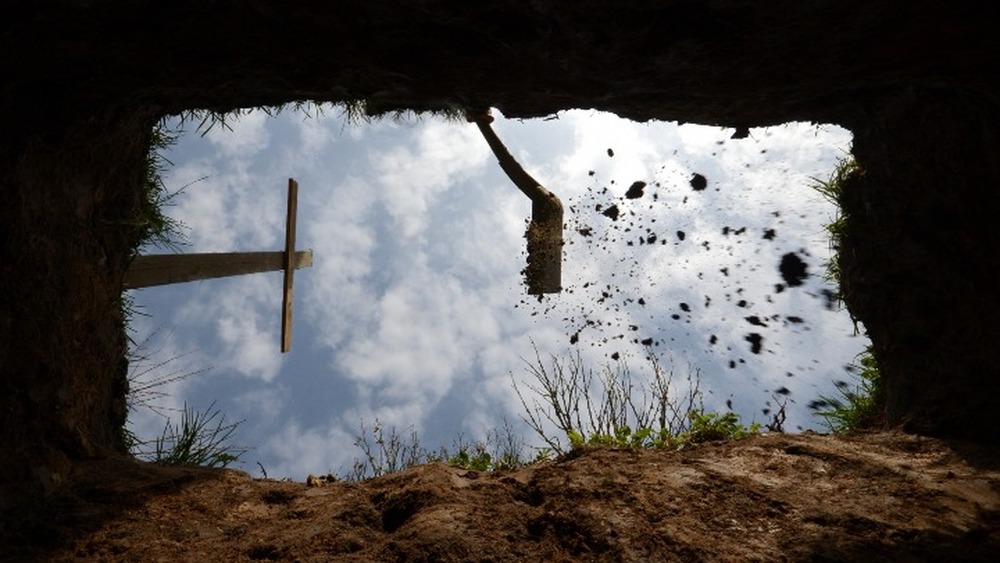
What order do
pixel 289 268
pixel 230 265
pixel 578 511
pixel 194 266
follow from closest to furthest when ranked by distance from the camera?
pixel 578 511, pixel 194 266, pixel 230 265, pixel 289 268

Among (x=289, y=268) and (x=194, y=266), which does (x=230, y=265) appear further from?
(x=289, y=268)

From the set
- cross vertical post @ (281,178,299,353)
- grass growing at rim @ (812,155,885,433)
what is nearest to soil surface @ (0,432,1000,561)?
grass growing at rim @ (812,155,885,433)

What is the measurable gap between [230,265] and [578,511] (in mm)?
3901

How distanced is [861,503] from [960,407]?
1092mm

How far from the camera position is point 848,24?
202 centimetres

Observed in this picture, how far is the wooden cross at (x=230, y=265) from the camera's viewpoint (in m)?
4.02

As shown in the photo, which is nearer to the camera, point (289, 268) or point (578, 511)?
point (578, 511)

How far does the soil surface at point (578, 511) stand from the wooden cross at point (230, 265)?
5.09ft

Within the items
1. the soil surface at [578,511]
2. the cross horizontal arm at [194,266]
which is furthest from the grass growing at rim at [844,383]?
the cross horizontal arm at [194,266]

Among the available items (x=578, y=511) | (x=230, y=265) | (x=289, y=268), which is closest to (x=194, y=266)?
(x=230, y=265)

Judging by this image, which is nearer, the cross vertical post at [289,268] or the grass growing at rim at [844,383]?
the grass growing at rim at [844,383]

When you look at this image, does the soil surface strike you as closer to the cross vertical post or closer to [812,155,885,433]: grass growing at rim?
[812,155,885,433]: grass growing at rim

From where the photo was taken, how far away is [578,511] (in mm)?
2201

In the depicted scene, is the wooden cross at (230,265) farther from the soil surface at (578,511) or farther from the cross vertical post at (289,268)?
the soil surface at (578,511)
